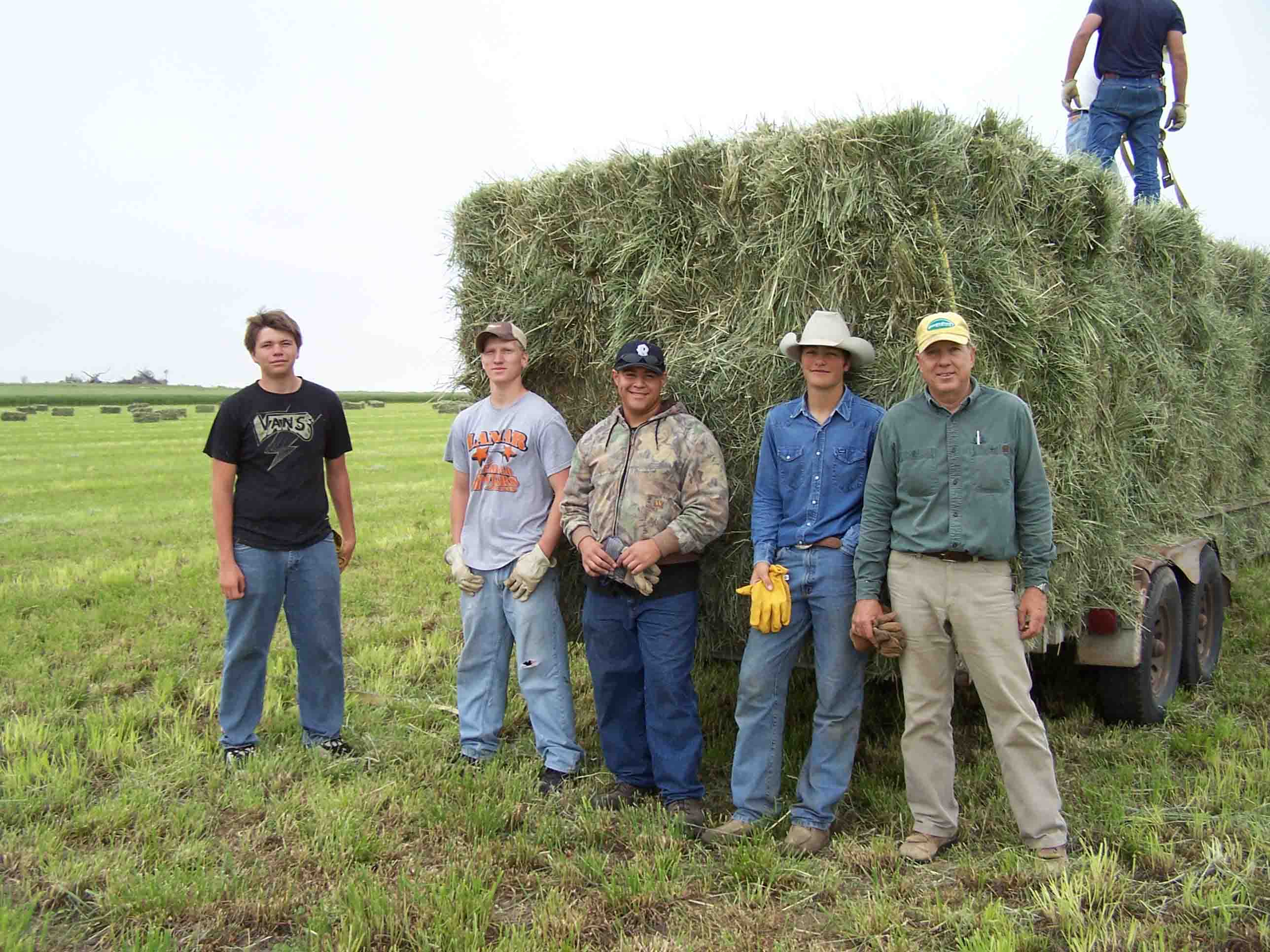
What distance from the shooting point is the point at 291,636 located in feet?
16.7

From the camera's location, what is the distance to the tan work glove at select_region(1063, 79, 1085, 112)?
315 inches

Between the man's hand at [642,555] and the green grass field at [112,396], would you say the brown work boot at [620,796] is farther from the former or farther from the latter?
the green grass field at [112,396]

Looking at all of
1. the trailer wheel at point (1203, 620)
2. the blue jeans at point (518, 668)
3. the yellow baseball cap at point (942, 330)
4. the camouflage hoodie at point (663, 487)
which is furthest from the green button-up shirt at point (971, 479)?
the trailer wheel at point (1203, 620)

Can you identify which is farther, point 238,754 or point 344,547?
point 344,547

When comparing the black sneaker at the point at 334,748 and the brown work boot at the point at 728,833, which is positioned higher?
the brown work boot at the point at 728,833

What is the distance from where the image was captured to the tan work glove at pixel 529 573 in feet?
15.4

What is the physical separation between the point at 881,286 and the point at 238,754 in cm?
394

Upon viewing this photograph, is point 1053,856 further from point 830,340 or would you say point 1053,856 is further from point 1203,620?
point 1203,620

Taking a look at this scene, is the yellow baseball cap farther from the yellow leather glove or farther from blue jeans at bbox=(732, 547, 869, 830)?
the yellow leather glove

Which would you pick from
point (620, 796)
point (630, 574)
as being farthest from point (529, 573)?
point (620, 796)

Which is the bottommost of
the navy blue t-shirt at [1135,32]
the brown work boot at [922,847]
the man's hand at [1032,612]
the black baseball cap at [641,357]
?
the brown work boot at [922,847]

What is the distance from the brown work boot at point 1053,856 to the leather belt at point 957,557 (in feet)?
3.63

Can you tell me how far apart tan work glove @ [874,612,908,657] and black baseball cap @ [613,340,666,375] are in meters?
1.45

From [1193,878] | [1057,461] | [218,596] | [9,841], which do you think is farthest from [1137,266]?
[218,596]
